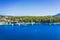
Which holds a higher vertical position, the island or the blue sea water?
the island

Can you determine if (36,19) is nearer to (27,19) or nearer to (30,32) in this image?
(27,19)

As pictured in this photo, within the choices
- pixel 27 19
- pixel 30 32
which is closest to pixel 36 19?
pixel 27 19

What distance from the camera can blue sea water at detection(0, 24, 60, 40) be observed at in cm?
294

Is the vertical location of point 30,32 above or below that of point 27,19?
below

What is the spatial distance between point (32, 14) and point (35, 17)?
11 cm

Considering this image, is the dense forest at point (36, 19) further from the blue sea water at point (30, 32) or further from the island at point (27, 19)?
the blue sea water at point (30, 32)

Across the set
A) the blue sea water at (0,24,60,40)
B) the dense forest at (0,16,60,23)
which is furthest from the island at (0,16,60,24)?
the blue sea water at (0,24,60,40)

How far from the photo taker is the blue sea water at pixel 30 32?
2.94 m

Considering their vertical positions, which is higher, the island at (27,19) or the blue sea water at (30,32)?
the island at (27,19)

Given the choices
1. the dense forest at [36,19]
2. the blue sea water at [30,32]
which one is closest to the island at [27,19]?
the dense forest at [36,19]

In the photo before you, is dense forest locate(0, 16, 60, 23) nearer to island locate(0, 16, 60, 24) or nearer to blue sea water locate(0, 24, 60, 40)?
island locate(0, 16, 60, 24)

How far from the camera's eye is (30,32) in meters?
2.98

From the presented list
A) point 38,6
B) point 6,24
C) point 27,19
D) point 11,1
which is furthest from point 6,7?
point 38,6

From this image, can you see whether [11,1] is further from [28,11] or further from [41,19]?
[41,19]
